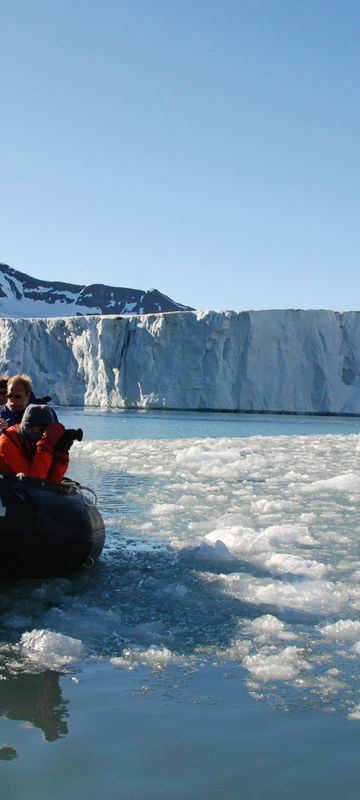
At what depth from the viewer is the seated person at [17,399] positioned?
457cm

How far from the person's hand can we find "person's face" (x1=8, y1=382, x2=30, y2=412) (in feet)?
2.04

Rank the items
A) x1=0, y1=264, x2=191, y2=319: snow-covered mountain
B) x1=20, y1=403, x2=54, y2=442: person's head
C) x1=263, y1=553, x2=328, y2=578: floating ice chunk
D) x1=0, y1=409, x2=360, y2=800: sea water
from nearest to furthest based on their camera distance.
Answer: x1=0, y1=409, x2=360, y2=800: sea water → x1=20, y1=403, x2=54, y2=442: person's head → x1=263, y1=553, x2=328, y2=578: floating ice chunk → x1=0, y1=264, x2=191, y2=319: snow-covered mountain

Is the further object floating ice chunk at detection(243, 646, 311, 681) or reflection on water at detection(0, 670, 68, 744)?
floating ice chunk at detection(243, 646, 311, 681)

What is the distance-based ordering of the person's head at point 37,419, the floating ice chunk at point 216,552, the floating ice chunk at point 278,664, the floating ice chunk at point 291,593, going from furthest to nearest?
the floating ice chunk at point 216,552, the person's head at point 37,419, the floating ice chunk at point 291,593, the floating ice chunk at point 278,664

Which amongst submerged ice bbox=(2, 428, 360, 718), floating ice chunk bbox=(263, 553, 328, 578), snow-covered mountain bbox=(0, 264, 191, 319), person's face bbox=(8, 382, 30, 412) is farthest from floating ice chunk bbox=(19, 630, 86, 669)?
snow-covered mountain bbox=(0, 264, 191, 319)

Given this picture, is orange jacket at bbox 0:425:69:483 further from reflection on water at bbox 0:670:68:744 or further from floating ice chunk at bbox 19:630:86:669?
reflection on water at bbox 0:670:68:744

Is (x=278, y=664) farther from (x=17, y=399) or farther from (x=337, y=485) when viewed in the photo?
(x=337, y=485)

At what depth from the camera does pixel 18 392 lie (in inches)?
181

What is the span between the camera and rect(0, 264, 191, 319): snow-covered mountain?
3349 inches

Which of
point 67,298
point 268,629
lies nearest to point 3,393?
point 268,629

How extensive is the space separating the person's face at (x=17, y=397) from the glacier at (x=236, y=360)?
101ft

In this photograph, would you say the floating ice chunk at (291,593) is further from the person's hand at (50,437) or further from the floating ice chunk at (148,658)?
the person's hand at (50,437)

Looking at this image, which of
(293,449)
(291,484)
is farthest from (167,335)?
(291,484)

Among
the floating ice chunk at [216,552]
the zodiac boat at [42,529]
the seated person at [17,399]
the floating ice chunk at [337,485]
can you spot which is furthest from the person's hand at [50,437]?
the floating ice chunk at [337,485]
